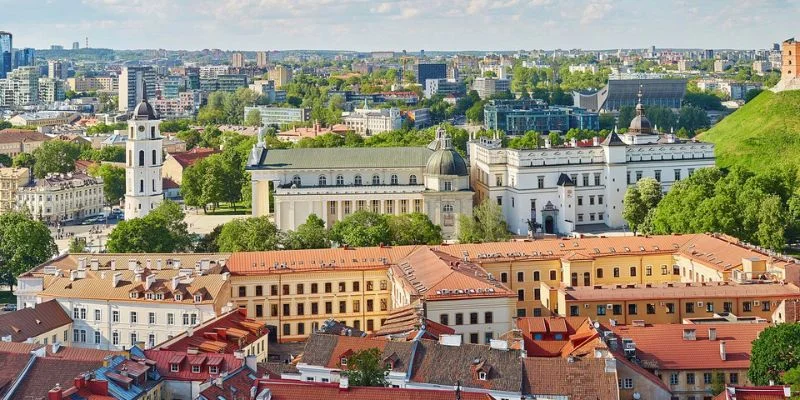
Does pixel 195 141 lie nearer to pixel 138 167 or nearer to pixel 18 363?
pixel 138 167

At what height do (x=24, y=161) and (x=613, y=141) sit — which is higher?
(x=613, y=141)

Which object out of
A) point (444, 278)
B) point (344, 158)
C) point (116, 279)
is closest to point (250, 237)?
point (116, 279)

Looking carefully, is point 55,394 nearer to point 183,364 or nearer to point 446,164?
point 183,364

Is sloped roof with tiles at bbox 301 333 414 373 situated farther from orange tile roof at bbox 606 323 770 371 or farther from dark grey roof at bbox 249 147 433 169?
dark grey roof at bbox 249 147 433 169

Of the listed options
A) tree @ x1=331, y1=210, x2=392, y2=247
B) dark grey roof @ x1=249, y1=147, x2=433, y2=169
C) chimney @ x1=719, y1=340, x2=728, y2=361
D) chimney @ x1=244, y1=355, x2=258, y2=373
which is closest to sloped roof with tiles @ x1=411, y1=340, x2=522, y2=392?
chimney @ x1=244, y1=355, x2=258, y2=373

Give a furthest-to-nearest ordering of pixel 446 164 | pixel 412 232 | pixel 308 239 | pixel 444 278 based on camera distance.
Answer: pixel 446 164, pixel 412 232, pixel 308 239, pixel 444 278

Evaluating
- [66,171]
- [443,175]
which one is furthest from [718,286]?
[66,171]

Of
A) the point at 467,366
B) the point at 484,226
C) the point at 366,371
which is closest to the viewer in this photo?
the point at 366,371
